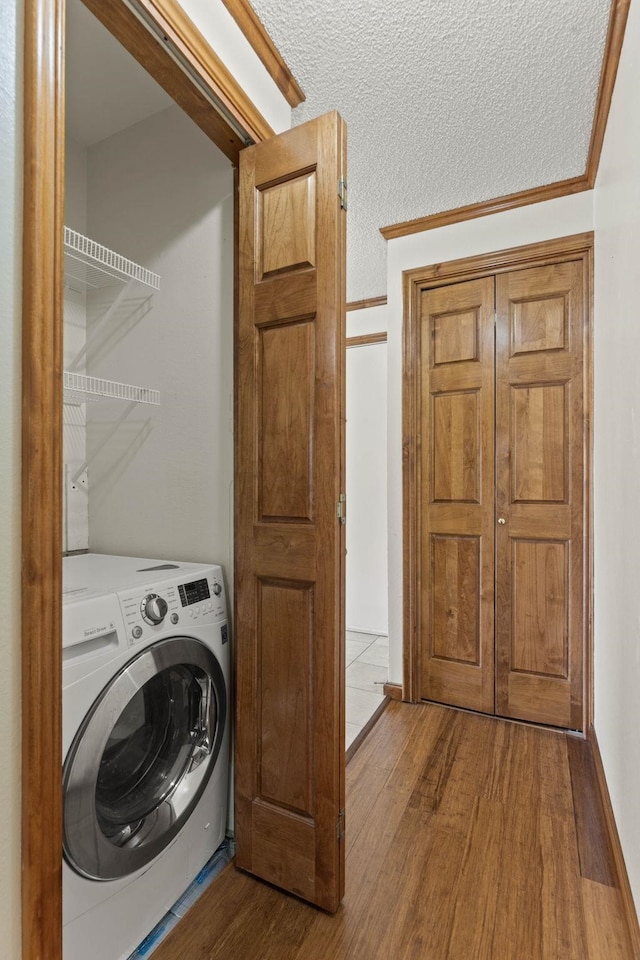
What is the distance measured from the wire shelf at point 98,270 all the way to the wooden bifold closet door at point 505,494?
4.94ft

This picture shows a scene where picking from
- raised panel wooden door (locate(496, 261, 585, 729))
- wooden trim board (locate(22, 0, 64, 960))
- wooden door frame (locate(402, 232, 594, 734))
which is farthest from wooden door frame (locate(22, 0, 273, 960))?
raised panel wooden door (locate(496, 261, 585, 729))

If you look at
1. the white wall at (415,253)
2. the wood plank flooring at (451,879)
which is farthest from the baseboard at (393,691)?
the wood plank flooring at (451,879)

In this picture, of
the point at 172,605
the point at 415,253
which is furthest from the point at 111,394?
the point at 415,253

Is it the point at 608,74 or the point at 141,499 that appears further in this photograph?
the point at 141,499

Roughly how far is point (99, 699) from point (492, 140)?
2.40 m

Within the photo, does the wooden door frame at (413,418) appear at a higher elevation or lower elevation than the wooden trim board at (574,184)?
lower

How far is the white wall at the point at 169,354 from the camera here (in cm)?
159

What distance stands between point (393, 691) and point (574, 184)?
2.67 meters

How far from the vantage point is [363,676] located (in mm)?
2887

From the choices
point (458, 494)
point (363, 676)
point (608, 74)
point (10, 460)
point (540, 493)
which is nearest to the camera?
point (10, 460)

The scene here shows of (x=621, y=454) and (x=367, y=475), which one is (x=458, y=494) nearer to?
(x=621, y=454)

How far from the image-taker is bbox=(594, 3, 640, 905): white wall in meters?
1.25

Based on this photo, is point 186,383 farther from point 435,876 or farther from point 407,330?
point 435,876

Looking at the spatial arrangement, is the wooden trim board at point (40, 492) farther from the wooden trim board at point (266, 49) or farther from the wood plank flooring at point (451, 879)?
the wooden trim board at point (266, 49)
